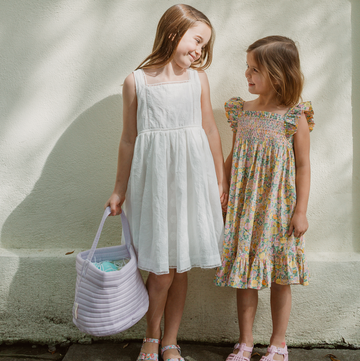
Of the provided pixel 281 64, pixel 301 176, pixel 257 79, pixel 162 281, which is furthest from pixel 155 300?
pixel 281 64

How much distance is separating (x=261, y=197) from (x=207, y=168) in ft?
1.16

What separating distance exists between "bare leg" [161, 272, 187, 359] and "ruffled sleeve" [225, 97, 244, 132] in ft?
3.17

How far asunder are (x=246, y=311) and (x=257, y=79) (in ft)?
4.41

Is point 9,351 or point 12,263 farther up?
point 12,263

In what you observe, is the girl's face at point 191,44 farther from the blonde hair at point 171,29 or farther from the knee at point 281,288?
the knee at point 281,288

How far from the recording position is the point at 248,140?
6.66ft

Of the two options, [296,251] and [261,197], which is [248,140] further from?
[296,251]

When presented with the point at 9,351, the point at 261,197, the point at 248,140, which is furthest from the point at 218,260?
the point at 9,351

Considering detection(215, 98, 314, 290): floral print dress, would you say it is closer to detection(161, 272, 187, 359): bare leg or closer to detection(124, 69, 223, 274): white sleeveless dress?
detection(124, 69, 223, 274): white sleeveless dress

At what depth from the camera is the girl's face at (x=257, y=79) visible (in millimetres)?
1963

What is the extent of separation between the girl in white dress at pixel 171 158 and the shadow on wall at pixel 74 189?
41 centimetres

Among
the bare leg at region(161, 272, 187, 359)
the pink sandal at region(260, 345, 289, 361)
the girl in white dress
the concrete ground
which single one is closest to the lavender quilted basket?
the girl in white dress

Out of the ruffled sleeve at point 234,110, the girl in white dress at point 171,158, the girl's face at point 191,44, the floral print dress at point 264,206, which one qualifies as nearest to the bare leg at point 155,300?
the girl in white dress at point 171,158

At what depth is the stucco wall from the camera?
228 cm
